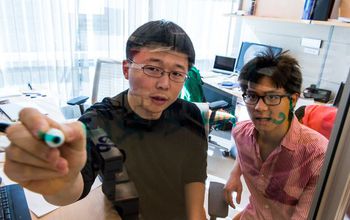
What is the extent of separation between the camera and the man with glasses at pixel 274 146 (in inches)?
26.3

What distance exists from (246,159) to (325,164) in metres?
0.50

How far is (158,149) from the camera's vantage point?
0.70 metres

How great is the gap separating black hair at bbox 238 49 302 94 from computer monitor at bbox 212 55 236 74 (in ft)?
0.82

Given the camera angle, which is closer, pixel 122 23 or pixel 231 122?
pixel 122 23

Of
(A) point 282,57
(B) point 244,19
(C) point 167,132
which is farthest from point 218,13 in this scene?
(C) point 167,132

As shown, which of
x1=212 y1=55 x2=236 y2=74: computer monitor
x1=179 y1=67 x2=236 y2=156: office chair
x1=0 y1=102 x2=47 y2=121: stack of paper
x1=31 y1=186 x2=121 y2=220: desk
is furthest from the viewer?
x1=212 y1=55 x2=236 y2=74: computer monitor

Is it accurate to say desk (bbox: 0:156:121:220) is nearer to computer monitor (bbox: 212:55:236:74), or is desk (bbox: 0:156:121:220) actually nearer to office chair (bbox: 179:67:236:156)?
office chair (bbox: 179:67:236:156)

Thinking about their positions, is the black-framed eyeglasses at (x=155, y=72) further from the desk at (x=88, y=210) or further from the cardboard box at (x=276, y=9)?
the cardboard box at (x=276, y=9)

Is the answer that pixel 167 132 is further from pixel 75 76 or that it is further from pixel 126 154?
pixel 75 76

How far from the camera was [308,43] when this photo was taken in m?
0.91

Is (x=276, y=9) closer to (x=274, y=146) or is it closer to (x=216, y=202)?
(x=274, y=146)

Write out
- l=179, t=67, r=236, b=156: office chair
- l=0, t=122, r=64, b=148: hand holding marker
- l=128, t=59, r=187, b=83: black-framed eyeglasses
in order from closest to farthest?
l=0, t=122, r=64, b=148: hand holding marker < l=128, t=59, r=187, b=83: black-framed eyeglasses < l=179, t=67, r=236, b=156: office chair

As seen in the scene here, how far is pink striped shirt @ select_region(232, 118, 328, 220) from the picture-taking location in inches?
29.4

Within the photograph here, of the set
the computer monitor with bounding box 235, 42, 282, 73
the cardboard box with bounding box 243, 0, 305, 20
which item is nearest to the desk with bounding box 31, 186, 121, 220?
the computer monitor with bounding box 235, 42, 282, 73
